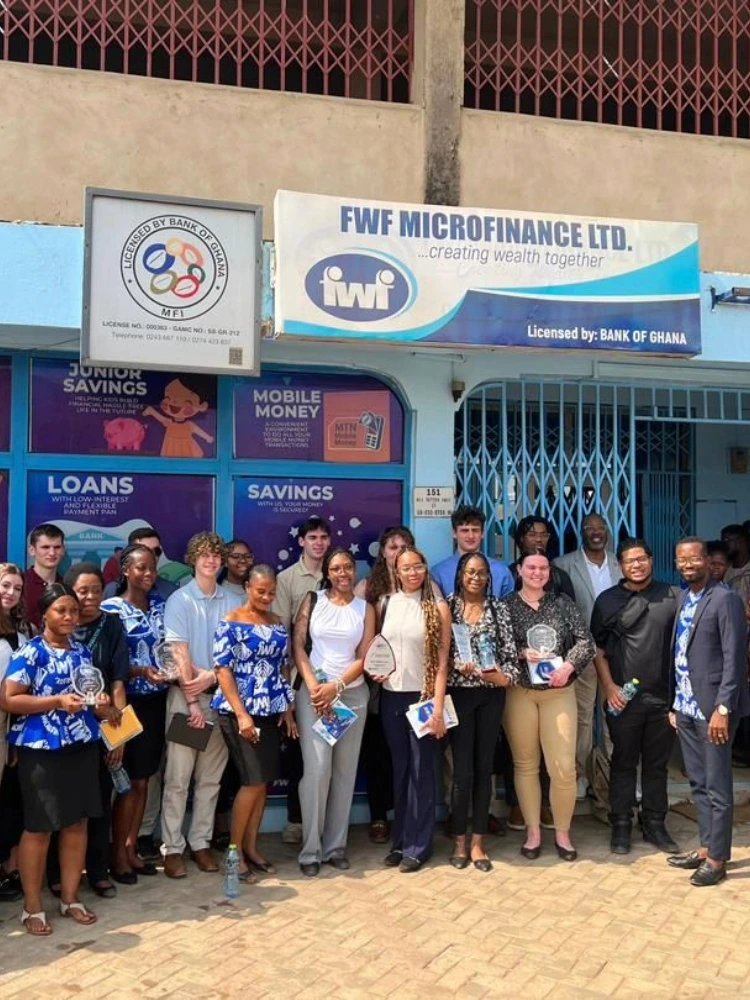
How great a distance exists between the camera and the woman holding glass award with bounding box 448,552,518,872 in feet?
17.3

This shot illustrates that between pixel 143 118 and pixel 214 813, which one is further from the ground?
pixel 143 118

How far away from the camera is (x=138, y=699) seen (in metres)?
5.03

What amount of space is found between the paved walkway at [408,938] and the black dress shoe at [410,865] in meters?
0.04

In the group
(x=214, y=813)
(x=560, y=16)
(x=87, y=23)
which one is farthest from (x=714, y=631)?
(x=87, y=23)

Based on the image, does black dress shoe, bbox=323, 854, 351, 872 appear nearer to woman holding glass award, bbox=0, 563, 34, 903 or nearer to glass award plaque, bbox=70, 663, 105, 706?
woman holding glass award, bbox=0, 563, 34, 903

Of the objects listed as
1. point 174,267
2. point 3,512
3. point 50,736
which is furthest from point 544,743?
point 3,512

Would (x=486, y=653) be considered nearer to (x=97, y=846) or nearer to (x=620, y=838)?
(x=620, y=838)

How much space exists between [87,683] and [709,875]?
331 centimetres

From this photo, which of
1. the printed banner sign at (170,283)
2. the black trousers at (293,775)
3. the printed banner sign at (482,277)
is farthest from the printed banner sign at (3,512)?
the black trousers at (293,775)

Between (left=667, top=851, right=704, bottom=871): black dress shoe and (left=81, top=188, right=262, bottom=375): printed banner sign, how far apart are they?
363 centimetres

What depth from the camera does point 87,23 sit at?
20.8 feet

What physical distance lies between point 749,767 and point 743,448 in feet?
10.8

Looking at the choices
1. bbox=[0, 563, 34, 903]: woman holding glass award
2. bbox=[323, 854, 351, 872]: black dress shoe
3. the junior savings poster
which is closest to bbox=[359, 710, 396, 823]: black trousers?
bbox=[323, 854, 351, 872]: black dress shoe

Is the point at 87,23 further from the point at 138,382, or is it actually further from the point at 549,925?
the point at 549,925
